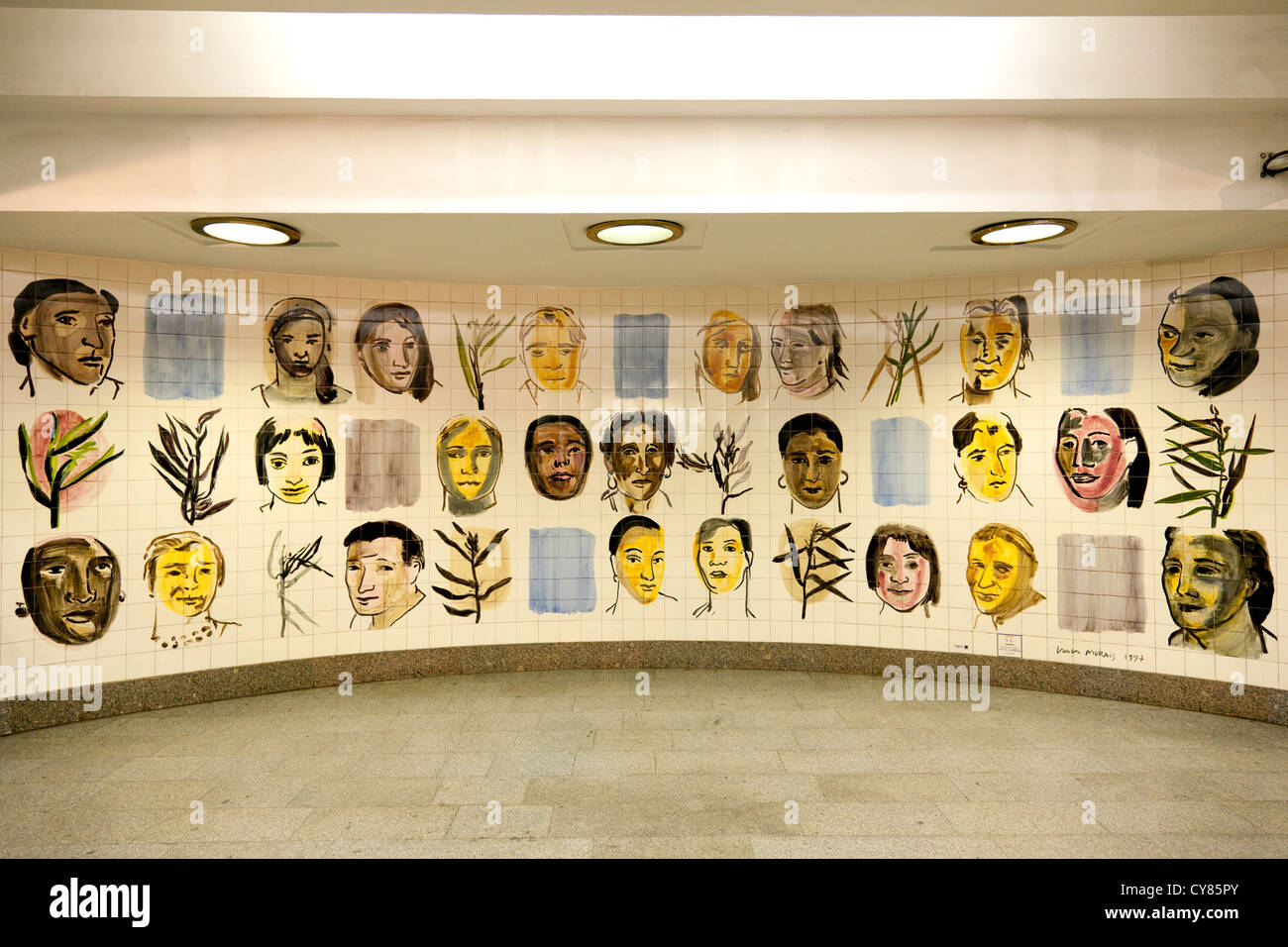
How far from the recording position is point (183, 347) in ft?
13.7

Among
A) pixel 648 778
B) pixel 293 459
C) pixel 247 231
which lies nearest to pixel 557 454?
pixel 293 459

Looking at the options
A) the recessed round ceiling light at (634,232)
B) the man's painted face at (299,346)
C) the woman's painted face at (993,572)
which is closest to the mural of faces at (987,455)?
the woman's painted face at (993,572)

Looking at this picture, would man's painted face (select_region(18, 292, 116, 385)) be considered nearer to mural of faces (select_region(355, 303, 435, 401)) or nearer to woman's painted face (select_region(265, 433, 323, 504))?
woman's painted face (select_region(265, 433, 323, 504))

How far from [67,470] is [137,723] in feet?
4.79

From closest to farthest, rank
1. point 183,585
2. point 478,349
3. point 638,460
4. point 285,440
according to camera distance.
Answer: point 183,585
point 285,440
point 478,349
point 638,460

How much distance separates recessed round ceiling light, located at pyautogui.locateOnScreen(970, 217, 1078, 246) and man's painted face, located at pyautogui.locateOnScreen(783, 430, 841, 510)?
1614mm

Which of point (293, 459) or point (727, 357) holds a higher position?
point (727, 357)

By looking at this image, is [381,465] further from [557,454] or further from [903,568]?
[903,568]

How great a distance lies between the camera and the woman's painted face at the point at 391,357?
4.58 m

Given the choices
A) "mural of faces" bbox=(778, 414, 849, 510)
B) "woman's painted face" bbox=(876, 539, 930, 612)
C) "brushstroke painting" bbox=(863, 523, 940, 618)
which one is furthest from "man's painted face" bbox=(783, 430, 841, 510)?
"woman's painted face" bbox=(876, 539, 930, 612)

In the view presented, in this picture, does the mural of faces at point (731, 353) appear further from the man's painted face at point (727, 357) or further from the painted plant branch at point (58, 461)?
the painted plant branch at point (58, 461)

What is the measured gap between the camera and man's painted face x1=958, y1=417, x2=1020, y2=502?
4430 mm

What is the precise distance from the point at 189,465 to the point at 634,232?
3012 millimetres

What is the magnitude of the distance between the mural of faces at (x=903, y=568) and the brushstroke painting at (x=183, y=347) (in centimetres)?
431
